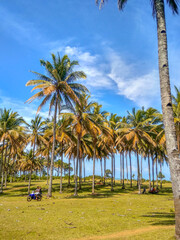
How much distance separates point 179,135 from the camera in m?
25.3

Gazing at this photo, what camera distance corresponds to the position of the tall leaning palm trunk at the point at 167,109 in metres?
6.90

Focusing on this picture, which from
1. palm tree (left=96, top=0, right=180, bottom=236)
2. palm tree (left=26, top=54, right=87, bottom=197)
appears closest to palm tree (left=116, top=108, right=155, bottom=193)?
palm tree (left=26, top=54, right=87, bottom=197)

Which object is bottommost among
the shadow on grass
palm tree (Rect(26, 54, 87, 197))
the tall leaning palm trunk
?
the shadow on grass

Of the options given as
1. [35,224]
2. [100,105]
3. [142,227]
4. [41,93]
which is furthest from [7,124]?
[142,227]

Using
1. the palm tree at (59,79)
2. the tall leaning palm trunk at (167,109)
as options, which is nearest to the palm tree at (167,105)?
the tall leaning palm trunk at (167,109)

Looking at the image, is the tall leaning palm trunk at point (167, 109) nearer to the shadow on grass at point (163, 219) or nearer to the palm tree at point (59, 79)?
the shadow on grass at point (163, 219)

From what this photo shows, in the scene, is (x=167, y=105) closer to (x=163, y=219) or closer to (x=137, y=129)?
(x=163, y=219)

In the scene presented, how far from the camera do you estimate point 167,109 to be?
7.72m

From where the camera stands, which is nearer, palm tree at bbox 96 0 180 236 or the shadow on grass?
palm tree at bbox 96 0 180 236

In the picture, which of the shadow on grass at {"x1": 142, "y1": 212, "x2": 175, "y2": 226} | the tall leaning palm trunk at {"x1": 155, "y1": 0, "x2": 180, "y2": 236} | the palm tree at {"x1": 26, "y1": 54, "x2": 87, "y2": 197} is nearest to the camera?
the tall leaning palm trunk at {"x1": 155, "y1": 0, "x2": 180, "y2": 236}

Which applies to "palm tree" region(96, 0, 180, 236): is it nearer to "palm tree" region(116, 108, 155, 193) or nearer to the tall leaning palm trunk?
the tall leaning palm trunk

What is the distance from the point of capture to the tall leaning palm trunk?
6898 millimetres

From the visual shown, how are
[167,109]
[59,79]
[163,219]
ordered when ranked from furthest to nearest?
[59,79]
[163,219]
[167,109]

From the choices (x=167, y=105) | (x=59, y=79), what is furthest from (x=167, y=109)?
(x=59, y=79)
